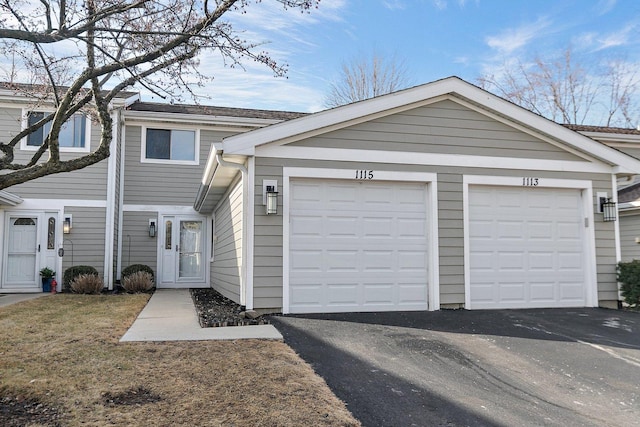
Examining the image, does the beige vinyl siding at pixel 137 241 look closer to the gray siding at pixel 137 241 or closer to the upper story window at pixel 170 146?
the gray siding at pixel 137 241

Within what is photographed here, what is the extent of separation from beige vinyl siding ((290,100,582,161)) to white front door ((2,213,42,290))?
344 inches

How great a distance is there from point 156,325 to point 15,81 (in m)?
4.33

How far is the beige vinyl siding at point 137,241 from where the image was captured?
13.0 metres

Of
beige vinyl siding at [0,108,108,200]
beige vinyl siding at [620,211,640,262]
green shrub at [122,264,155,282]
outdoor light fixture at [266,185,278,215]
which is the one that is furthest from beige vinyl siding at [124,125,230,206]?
beige vinyl siding at [620,211,640,262]

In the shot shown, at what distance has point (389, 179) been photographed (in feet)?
24.7

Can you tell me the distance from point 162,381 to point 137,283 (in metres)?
8.23

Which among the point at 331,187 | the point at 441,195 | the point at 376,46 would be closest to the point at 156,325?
the point at 331,187

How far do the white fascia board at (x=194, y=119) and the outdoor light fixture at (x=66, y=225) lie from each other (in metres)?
3.09

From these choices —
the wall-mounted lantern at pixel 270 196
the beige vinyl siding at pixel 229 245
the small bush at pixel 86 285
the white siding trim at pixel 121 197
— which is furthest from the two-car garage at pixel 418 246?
the white siding trim at pixel 121 197

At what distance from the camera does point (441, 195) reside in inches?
303

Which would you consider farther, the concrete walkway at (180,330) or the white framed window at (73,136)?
the white framed window at (73,136)

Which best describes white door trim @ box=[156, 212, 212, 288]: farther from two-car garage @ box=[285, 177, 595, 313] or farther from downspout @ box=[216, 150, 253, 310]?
two-car garage @ box=[285, 177, 595, 313]

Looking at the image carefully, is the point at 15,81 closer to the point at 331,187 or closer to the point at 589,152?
the point at 331,187

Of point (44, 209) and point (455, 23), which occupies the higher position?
point (455, 23)
